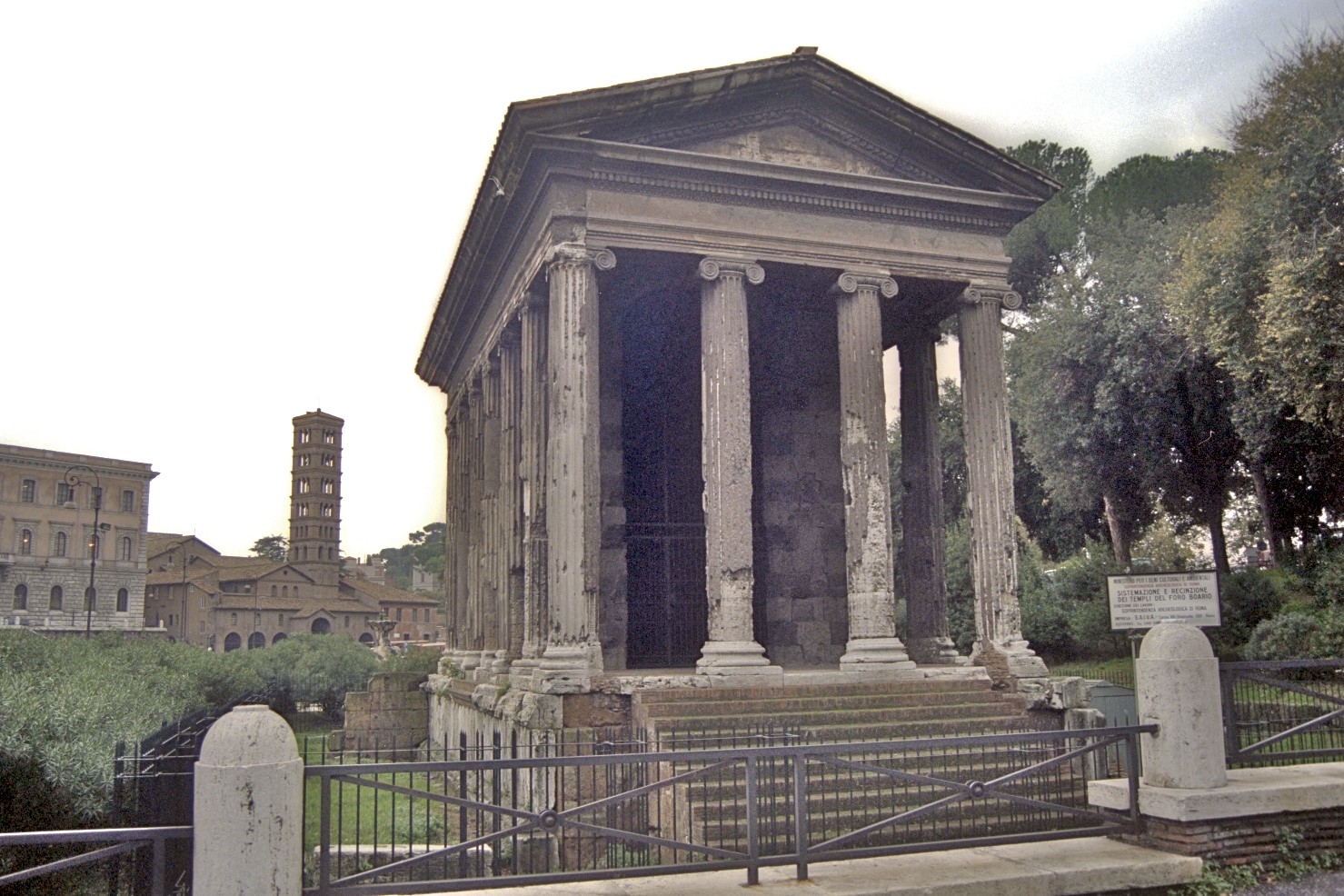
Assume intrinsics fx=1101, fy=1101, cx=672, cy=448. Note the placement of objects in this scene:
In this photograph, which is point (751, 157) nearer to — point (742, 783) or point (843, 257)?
point (843, 257)

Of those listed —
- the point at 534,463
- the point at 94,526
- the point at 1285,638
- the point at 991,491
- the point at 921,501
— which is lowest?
the point at 1285,638

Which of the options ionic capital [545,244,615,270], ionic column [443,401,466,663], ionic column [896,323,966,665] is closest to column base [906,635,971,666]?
ionic column [896,323,966,665]

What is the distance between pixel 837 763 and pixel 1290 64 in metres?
20.8

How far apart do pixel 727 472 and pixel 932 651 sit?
542 centimetres

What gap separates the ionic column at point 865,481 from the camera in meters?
14.2

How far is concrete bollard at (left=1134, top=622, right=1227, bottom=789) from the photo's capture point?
25.0 feet

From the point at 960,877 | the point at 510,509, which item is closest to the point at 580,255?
the point at 510,509

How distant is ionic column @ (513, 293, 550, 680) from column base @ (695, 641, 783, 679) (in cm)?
254

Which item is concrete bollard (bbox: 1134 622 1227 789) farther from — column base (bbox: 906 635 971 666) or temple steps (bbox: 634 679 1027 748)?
column base (bbox: 906 635 971 666)

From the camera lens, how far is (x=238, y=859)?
5.56 m

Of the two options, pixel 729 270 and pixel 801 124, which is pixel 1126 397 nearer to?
pixel 801 124

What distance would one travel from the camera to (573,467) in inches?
528

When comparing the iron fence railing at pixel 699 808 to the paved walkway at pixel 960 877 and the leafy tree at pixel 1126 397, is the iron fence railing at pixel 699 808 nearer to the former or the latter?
the paved walkway at pixel 960 877

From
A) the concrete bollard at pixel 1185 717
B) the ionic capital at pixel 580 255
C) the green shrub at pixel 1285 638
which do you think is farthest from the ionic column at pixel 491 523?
the green shrub at pixel 1285 638
